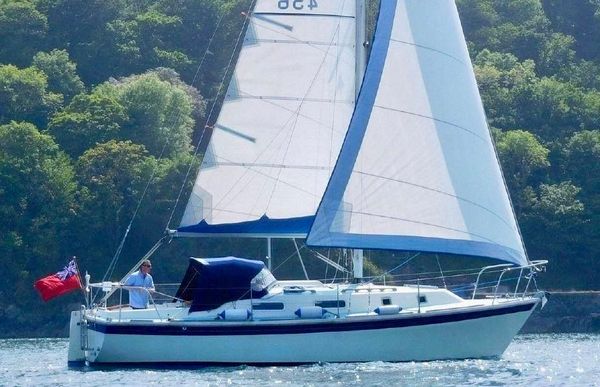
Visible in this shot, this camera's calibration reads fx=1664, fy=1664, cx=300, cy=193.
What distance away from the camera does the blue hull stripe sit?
3966cm

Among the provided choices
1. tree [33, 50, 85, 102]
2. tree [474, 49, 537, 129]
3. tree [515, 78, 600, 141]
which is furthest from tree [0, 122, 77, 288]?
tree [515, 78, 600, 141]

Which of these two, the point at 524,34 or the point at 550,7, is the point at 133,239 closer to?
the point at 524,34

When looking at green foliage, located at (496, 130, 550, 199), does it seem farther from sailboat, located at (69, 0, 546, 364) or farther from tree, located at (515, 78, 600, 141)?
sailboat, located at (69, 0, 546, 364)

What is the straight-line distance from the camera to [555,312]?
65.9 m

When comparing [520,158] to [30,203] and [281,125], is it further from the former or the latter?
[281,125]

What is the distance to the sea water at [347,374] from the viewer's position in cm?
3628

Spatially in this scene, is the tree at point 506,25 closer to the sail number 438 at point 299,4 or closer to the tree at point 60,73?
the tree at point 60,73

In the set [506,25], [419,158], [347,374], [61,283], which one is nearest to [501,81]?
[506,25]

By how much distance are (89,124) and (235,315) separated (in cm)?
4160

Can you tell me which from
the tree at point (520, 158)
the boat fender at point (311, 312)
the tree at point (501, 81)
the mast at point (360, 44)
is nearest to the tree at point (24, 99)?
the tree at point (501, 81)

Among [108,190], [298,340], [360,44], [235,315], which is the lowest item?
[298,340]

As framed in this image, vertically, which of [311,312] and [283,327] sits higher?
[311,312]

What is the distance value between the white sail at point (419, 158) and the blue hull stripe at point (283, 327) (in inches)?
66.6

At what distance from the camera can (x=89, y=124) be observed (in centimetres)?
8019
